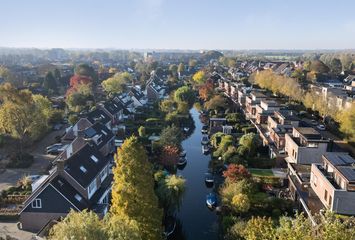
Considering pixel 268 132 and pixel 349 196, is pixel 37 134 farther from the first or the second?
pixel 349 196

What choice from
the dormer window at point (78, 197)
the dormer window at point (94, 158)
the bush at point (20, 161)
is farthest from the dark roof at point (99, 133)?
the dormer window at point (78, 197)

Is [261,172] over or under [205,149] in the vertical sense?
over

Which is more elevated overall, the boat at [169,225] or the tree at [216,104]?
the tree at [216,104]

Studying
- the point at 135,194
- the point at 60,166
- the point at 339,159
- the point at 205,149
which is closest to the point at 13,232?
the point at 60,166

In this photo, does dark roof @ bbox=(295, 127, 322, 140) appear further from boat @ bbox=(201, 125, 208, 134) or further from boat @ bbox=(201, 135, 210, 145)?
boat @ bbox=(201, 125, 208, 134)

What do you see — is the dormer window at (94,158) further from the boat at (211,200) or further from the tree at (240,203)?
the tree at (240,203)

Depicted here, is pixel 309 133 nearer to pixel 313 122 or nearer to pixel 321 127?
pixel 321 127
